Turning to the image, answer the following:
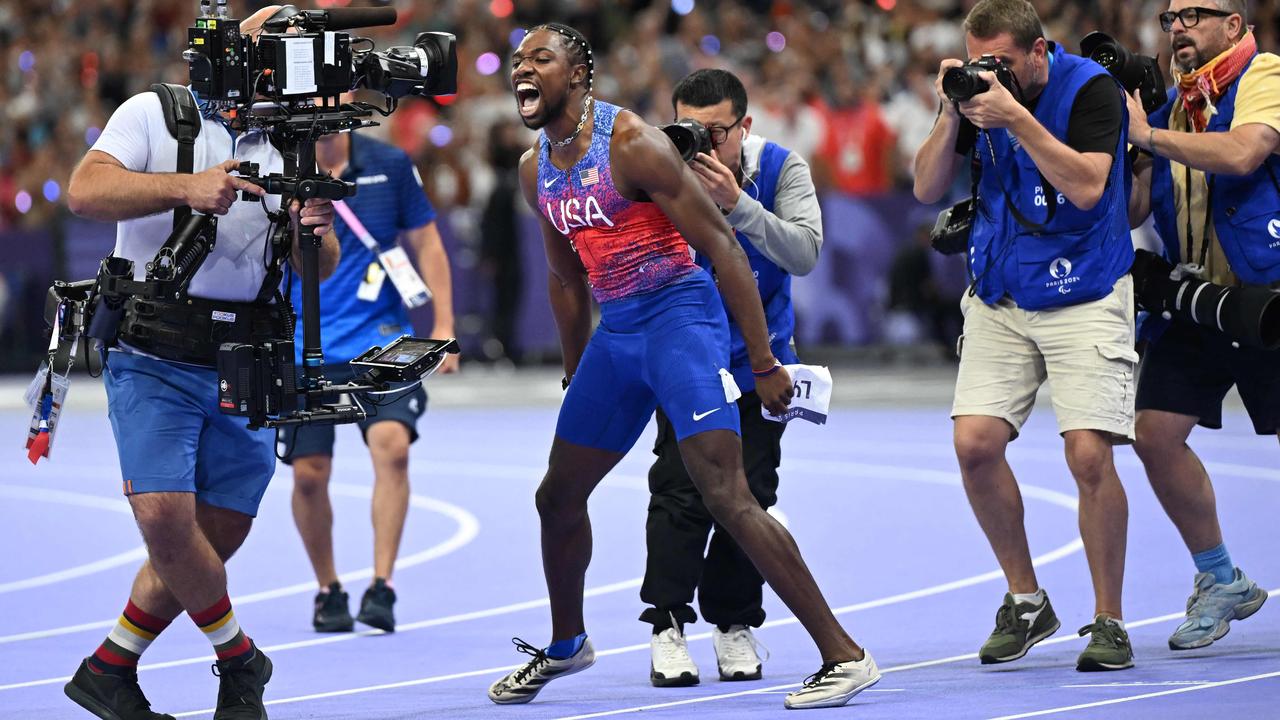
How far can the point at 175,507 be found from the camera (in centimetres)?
597

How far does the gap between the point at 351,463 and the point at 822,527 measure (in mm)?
5092

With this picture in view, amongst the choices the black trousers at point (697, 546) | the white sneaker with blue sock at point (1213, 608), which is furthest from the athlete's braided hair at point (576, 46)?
the white sneaker with blue sock at point (1213, 608)

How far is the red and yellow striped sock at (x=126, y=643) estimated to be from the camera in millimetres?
6262

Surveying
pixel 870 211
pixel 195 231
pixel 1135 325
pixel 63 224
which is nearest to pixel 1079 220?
pixel 1135 325

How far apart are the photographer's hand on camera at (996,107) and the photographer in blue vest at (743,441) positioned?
2.70 ft

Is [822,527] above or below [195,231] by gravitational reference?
below

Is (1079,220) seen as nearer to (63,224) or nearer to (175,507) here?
(175,507)

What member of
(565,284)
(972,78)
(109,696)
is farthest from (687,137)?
(109,696)

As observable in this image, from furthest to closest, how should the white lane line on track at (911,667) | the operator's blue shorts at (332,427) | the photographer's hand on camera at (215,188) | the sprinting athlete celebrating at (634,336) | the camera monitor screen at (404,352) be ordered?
the operator's blue shorts at (332,427) → the white lane line on track at (911,667) → the sprinting athlete celebrating at (634,336) → the camera monitor screen at (404,352) → the photographer's hand on camera at (215,188)

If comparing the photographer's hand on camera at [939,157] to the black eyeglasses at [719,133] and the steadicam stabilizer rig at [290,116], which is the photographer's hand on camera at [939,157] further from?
the steadicam stabilizer rig at [290,116]

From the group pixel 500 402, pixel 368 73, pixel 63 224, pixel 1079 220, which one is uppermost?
pixel 368 73

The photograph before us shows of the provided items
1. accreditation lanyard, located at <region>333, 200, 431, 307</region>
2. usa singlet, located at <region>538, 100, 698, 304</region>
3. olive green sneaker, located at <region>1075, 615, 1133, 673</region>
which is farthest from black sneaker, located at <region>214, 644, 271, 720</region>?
olive green sneaker, located at <region>1075, 615, 1133, 673</region>

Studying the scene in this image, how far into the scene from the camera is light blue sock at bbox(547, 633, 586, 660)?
267 inches

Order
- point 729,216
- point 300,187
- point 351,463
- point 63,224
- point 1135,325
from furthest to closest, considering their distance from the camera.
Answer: point 63,224 < point 351,463 < point 1135,325 < point 729,216 < point 300,187
